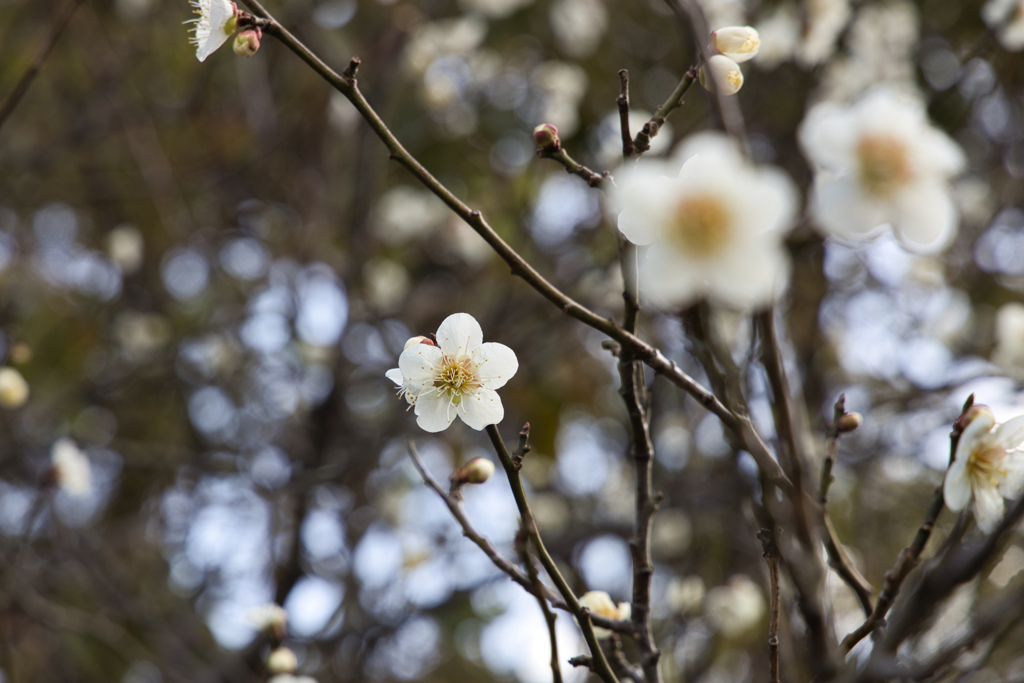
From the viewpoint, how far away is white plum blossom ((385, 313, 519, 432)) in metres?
1.06

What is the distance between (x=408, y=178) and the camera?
4.32 meters

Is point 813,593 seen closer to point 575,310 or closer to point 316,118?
point 575,310

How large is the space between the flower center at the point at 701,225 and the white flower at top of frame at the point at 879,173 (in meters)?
0.11

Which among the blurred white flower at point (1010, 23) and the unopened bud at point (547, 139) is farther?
the blurred white flower at point (1010, 23)

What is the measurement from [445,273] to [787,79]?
6.97 ft

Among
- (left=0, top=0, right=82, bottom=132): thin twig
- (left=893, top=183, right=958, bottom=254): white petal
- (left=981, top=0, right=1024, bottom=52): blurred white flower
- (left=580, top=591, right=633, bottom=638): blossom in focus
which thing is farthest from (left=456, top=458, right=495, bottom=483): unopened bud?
(left=981, top=0, right=1024, bottom=52): blurred white flower

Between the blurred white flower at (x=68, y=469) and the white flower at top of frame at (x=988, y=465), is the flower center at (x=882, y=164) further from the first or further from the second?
the blurred white flower at (x=68, y=469)

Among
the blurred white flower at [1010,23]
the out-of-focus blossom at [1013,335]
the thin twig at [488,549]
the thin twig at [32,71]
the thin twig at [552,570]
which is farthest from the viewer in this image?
the out-of-focus blossom at [1013,335]

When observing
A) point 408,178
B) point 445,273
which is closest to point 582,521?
point 445,273

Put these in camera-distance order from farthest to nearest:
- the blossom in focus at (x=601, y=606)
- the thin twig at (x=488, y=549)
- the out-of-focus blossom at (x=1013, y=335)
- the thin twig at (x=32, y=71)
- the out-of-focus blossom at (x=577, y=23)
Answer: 1. the out-of-focus blossom at (x=577, y=23)
2. the out-of-focus blossom at (x=1013, y=335)
3. the thin twig at (x=32, y=71)
4. the blossom in focus at (x=601, y=606)
5. the thin twig at (x=488, y=549)

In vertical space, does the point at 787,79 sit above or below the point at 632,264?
above

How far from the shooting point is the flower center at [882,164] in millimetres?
785

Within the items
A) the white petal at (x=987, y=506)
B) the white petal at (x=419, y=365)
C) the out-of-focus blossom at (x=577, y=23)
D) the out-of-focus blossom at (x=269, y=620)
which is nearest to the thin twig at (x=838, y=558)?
the white petal at (x=987, y=506)

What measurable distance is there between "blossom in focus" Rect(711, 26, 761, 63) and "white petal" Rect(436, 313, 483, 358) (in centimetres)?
53
